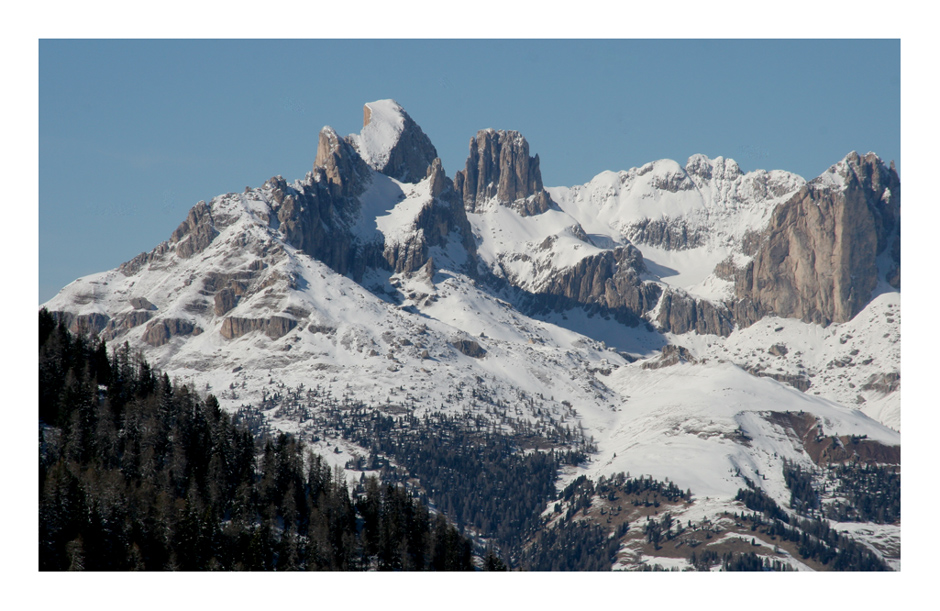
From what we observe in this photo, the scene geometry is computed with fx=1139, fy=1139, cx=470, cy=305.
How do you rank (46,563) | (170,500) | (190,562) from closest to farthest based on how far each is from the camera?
(46,563)
(190,562)
(170,500)

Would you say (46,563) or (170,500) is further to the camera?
(170,500)
